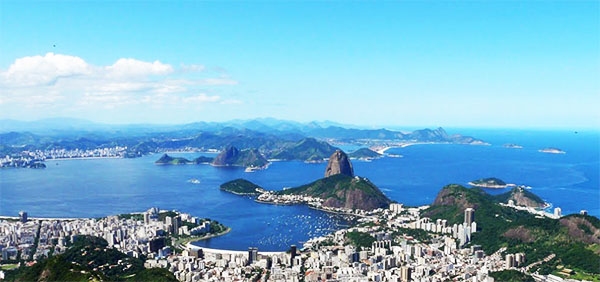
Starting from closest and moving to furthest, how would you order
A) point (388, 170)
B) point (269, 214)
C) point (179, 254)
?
point (179, 254) → point (269, 214) → point (388, 170)

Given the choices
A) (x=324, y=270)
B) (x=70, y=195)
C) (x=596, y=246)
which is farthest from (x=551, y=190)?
(x=70, y=195)

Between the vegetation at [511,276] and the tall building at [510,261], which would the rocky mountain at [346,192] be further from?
the vegetation at [511,276]

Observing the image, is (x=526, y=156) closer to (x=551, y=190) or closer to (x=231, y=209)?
(x=551, y=190)

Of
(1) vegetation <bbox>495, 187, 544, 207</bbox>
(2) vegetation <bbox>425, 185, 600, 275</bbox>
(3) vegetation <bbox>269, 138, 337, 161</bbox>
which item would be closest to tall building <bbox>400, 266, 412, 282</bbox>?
(2) vegetation <bbox>425, 185, 600, 275</bbox>

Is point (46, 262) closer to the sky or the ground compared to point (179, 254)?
closer to the sky

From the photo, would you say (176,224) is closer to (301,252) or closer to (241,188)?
(301,252)
